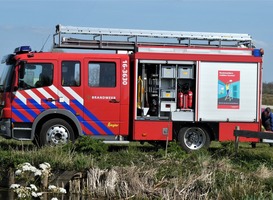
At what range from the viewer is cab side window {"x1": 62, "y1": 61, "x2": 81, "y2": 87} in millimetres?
15414

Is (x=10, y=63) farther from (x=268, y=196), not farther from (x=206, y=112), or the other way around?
(x=268, y=196)

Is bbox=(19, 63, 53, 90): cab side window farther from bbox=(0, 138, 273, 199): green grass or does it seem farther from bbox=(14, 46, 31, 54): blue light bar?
bbox=(0, 138, 273, 199): green grass

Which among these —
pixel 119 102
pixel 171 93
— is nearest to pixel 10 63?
pixel 119 102

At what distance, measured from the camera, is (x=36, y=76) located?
15.4 m

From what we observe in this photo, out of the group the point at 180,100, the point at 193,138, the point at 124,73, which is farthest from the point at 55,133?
the point at 193,138

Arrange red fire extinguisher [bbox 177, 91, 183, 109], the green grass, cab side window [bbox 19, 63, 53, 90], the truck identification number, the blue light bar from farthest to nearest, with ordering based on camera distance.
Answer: red fire extinguisher [bbox 177, 91, 183, 109] < the blue light bar < the truck identification number < cab side window [bbox 19, 63, 53, 90] < the green grass

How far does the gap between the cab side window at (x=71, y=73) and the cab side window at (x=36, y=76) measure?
346mm

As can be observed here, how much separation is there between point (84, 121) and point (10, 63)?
260 centimetres

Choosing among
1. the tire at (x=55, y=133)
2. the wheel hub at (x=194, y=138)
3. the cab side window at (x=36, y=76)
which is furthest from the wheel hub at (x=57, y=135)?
the wheel hub at (x=194, y=138)

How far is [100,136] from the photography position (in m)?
15.6

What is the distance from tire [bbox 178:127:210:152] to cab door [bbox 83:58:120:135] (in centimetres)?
193

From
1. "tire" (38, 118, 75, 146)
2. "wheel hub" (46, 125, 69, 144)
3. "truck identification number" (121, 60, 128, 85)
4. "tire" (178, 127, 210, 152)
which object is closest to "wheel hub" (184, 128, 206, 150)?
"tire" (178, 127, 210, 152)

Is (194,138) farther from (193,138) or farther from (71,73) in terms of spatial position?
(71,73)

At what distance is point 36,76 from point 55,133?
162 centimetres
